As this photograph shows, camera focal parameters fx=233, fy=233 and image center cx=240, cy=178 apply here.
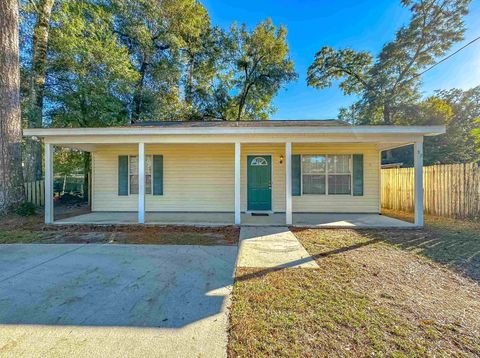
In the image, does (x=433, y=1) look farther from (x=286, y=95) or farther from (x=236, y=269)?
(x=236, y=269)

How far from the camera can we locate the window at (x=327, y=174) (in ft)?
27.6

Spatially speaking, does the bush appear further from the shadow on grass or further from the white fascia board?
the shadow on grass

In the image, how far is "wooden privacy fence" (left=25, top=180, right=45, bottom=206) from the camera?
8851 mm

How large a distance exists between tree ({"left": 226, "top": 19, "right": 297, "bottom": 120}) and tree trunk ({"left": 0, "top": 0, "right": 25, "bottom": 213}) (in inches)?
505

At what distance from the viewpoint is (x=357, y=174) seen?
8320mm

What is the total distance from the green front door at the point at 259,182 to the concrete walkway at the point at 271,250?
2.40m

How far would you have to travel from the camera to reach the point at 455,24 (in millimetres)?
16234

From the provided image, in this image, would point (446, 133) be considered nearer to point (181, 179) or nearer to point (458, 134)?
point (458, 134)

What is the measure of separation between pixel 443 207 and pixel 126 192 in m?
11.0

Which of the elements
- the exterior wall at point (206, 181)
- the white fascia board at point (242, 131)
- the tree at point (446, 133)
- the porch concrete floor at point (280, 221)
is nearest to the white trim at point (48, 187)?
the porch concrete floor at point (280, 221)

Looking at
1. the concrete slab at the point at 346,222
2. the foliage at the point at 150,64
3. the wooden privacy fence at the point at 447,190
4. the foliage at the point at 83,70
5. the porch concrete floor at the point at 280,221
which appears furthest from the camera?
the foliage at the point at 150,64

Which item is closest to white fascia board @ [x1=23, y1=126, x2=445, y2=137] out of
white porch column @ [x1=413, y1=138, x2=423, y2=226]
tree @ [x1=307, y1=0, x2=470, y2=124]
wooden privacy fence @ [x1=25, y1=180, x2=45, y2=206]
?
white porch column @ [x1=413, y1=138, x2=423, y2=226]

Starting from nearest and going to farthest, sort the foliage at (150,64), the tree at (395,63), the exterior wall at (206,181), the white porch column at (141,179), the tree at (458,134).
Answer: the white porch column at (141,179) < the exterior wall at (206,181) < the foliage at (150,64) < the tree at (395,63) < the tree at (458,134)

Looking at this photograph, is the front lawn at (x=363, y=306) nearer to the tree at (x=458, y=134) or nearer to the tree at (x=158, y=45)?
the tree at (x=158, y=45)
